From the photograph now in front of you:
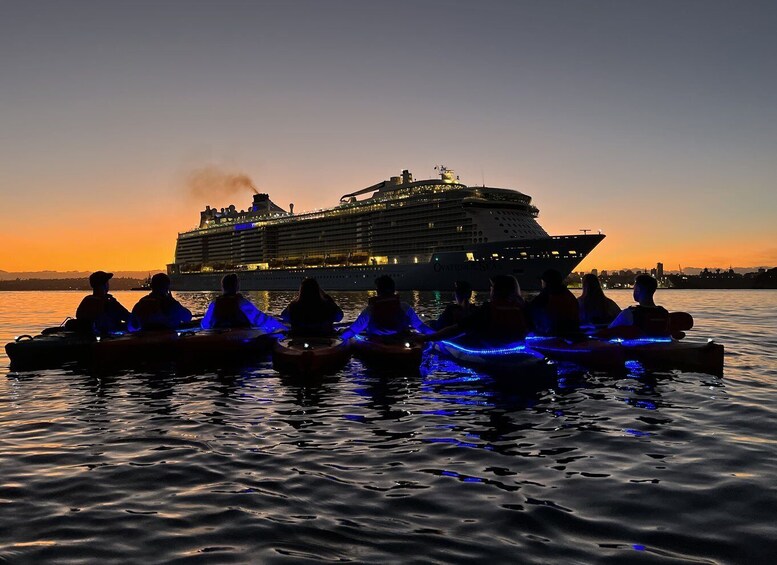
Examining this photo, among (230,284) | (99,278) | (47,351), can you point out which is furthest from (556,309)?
(47,351)

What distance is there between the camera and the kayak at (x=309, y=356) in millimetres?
11352

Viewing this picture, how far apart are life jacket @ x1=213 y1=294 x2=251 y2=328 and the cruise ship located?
55.7 m

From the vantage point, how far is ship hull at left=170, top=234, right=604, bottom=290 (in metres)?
65.4

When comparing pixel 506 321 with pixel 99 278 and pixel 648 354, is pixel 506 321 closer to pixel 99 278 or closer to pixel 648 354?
pixel 648 354

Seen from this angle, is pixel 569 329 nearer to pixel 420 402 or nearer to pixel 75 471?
pixel 420 402

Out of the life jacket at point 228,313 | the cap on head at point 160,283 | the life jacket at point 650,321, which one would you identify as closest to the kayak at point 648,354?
the life jacket at point 650,321

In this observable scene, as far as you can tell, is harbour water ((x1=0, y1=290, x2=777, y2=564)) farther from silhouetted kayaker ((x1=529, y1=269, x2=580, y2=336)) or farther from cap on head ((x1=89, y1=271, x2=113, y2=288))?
cap on head ((x1=89, y1=271, x2=113, y2=288))

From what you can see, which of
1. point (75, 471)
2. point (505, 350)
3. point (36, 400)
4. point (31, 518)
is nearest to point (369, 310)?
point (505, 350)

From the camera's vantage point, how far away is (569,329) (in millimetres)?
12367

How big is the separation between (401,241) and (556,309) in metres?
71.7

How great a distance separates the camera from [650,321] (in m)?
12.0

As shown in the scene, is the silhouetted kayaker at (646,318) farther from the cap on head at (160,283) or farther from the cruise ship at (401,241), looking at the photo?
the cruise ship at (401,241)

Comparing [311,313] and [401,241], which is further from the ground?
[401,241]

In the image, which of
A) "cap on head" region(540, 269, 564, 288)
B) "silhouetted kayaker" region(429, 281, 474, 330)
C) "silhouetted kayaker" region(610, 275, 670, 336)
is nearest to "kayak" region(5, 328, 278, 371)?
"silhouetted kayaker" region(429, 281, 474, 330)
